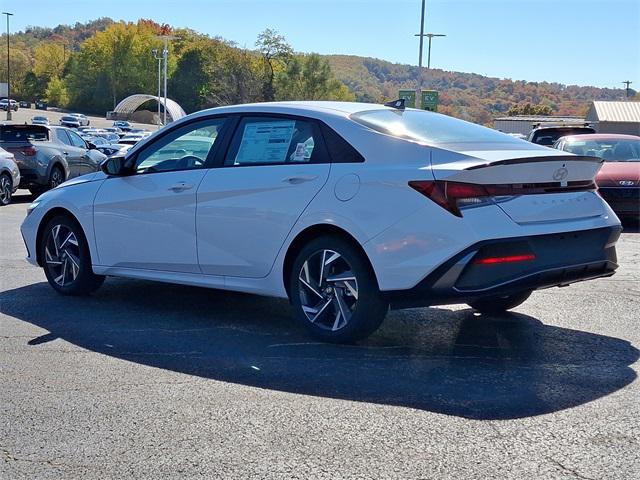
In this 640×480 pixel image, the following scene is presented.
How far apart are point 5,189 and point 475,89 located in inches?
3908

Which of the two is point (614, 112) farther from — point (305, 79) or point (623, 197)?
point (623, 197)

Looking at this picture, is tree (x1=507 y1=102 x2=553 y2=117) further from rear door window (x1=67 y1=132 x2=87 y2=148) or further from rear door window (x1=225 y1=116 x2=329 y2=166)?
rear door window (x1=225 y1=116 x2=329 y2=166)

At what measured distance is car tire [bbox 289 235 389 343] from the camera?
545 centimetres

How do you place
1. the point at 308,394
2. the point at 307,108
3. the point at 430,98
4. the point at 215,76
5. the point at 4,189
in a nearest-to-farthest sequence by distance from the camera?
the point at 308,394
the point at 307,108
the point at 4,189
the point at 430,98
the point at 215,76

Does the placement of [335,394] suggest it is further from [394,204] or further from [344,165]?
[344,165]

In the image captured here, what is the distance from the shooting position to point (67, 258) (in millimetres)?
7410

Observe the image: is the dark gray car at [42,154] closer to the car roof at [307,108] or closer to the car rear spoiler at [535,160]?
the car roof at [307,108]

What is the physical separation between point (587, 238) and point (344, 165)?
1.66 m

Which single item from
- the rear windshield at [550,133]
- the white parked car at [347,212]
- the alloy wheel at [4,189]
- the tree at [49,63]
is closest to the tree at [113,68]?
the tree at [49,63]

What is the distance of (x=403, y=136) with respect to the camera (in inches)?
220

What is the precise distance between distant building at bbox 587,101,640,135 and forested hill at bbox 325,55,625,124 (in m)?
23.9

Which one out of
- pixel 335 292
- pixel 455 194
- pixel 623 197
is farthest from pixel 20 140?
pixel 455 194

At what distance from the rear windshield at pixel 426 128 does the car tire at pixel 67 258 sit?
2.81m

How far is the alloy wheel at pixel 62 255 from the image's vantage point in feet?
24.1
